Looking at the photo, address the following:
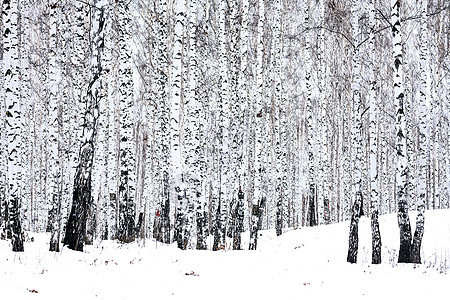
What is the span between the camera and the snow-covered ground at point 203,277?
648cm

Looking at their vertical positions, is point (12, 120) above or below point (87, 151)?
above

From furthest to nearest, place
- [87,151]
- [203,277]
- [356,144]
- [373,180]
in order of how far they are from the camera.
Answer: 1. [356,144]
2. [373,180]
3. [87,151]
4. [203,277]

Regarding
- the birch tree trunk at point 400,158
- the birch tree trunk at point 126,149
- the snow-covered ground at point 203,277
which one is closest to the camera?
the snow-covered ground at point 203,277

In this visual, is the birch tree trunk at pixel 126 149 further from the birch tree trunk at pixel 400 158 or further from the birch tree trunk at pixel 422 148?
the birch tree trunk at pixel 422 148

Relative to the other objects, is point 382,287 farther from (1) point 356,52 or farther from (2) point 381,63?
(2) point 381,63

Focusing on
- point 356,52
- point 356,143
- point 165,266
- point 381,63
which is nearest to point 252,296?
point 165,266

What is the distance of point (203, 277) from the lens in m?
8.29

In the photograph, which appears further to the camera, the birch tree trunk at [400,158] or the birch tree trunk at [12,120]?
the birch tree trunk at [400,158]

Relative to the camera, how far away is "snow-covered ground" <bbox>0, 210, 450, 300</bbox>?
21.2 feet

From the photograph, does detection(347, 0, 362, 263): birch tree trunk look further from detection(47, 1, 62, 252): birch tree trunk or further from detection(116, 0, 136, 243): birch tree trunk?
detection(47, 1, 62, 252): birch tree trunk

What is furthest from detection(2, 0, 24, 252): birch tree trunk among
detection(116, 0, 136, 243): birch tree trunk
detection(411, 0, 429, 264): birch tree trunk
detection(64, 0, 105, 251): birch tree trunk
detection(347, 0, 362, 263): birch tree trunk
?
detection(411, 0, 429, 264): birch tree trunk

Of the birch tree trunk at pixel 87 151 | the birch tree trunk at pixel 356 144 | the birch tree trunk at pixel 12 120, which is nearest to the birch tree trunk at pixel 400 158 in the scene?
the birch tree trunk at pixel 356 144

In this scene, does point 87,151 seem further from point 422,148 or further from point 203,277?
point 422,148

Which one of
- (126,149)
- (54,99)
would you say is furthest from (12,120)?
(126,149)
